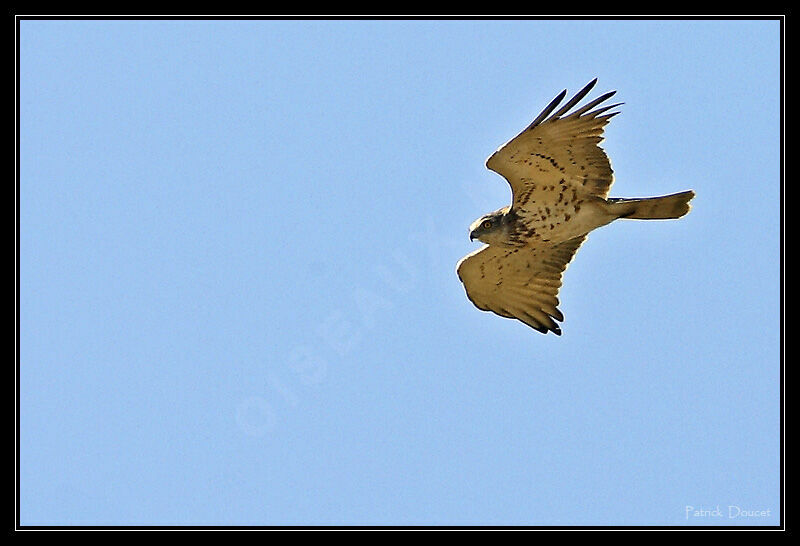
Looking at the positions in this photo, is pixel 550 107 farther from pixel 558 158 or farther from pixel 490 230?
pixel 490 230

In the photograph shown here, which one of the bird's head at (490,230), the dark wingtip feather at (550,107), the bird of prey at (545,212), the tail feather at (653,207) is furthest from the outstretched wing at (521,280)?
the dark wingtip feather at (550,107)

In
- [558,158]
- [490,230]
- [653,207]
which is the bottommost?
[490,230]

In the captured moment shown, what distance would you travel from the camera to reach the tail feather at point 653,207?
1031 centimetres

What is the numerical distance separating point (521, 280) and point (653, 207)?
6.66 feet

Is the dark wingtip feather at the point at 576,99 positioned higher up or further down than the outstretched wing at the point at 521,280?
higher up

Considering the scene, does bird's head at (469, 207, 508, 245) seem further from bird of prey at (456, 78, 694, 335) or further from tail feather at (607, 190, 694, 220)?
tail feather at (607, 190, 694, 220)

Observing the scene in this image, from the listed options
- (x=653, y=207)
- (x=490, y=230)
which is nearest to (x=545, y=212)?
(x=490, y=230)

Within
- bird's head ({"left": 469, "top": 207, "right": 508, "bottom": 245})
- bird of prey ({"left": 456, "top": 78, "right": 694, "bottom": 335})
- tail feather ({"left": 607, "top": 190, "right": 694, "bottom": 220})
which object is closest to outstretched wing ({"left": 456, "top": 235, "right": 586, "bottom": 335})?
bird of prey ({"left": 456, "top": 78, "right": 694, "bottom": 335})

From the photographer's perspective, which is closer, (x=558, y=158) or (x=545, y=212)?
(x=558, y=158)

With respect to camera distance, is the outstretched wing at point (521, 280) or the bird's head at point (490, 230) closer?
the bird's head at point (490, 230)

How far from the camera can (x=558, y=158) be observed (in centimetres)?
1041

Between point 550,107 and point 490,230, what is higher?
point 550,107

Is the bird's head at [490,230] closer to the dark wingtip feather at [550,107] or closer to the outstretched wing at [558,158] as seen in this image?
the outstretched wing at [558,158]
